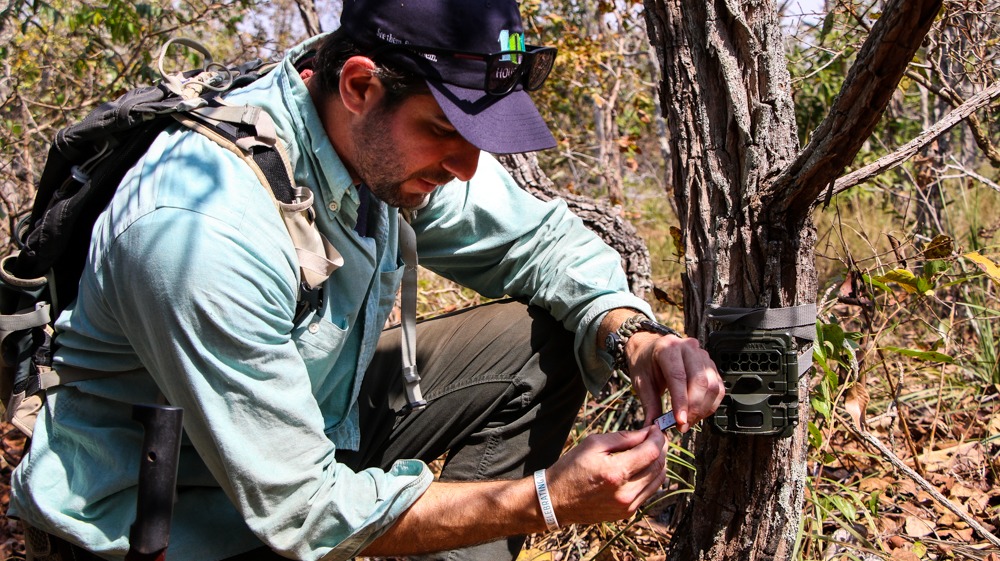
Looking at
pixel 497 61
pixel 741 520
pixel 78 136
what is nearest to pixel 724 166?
pixel 497 61

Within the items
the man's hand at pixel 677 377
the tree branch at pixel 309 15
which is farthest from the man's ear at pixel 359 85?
the tree branch at pixel 309 15

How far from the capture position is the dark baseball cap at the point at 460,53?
5.85ft

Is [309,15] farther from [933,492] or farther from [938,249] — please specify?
[933,492]

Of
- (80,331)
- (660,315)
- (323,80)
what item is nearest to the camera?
(80,331)

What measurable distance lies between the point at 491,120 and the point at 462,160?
0.38 ft

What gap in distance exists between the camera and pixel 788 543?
2.17m

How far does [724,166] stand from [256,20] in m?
5.37

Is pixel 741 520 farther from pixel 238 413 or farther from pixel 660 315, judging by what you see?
pixel 660 315

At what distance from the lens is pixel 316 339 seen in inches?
76.9

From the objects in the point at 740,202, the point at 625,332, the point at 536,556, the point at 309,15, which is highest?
the point at 309,15

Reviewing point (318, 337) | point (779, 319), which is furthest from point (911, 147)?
point (318, 337)

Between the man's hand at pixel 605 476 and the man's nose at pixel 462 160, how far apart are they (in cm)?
61

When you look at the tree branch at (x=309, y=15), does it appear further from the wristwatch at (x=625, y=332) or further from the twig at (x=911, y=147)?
the twig at (x=911, y=147)

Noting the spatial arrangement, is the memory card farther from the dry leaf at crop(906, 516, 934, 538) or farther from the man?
the dry leaf at crop(906, 516, 934, 538)
